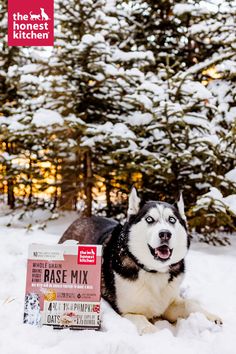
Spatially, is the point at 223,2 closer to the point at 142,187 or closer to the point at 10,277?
the point at 142,187

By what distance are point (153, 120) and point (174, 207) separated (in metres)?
2.52

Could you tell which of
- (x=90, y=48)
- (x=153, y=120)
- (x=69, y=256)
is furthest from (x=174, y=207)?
(x=90, y=48)

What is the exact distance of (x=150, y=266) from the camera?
2.41 metres

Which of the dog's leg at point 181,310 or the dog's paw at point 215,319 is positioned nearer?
the dog's paw at point 215,319

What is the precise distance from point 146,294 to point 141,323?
7.5 inches

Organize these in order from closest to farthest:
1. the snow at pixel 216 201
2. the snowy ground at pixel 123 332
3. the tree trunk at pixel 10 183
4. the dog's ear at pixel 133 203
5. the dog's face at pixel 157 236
Result: the snowy ground at pixel 123 332, the dog's face at pixel 157 236, the dog's ear at pixel 133 203, the snow at pixel 216 201, the tree trunk at pixel 10 183

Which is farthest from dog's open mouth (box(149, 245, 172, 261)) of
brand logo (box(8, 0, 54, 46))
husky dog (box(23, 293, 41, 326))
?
brand logo (box(8, 0, 54, 46))

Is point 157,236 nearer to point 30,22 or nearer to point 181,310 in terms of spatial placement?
point 181,310

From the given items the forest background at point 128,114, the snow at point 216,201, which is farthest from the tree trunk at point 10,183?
the snow at point 216,201

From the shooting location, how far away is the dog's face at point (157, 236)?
2307 millimetres

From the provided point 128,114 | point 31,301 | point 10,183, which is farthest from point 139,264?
point 10,183

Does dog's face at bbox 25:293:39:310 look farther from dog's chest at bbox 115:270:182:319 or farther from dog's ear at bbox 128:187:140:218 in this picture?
dog's ear at bbox 128:187:140:218

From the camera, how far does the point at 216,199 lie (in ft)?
13.9

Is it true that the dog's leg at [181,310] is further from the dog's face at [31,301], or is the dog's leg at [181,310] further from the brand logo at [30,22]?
the brand logo at [30,22]
